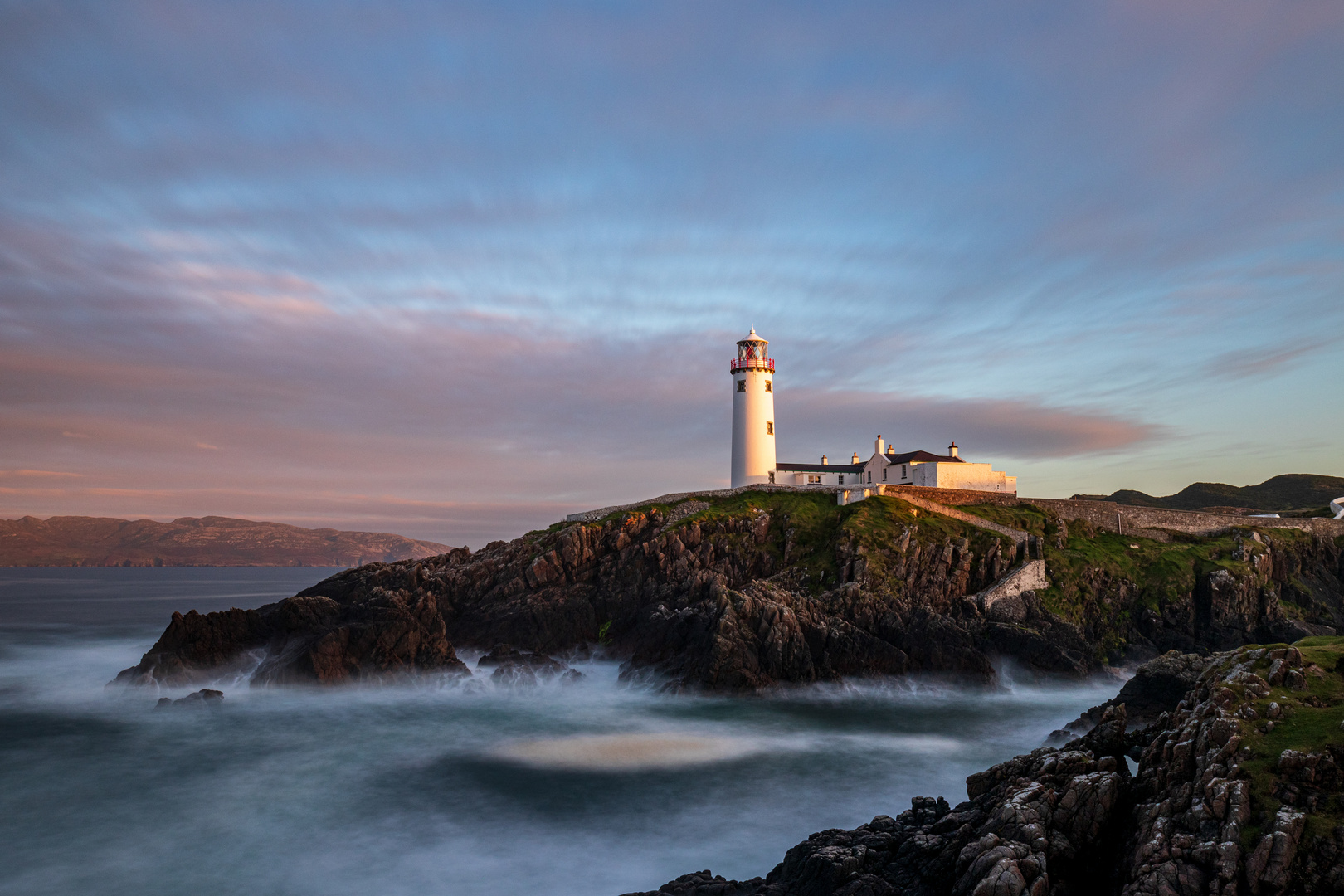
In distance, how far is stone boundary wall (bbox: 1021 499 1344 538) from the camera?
54219 millimetres

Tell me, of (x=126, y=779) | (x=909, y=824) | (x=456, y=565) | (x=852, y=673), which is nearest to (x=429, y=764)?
(x=126, y=779)

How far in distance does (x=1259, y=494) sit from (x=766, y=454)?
353ft

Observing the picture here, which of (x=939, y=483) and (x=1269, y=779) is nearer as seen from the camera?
(x=1269, y=779)

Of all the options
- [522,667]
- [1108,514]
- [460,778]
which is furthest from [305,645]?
[1108,514]

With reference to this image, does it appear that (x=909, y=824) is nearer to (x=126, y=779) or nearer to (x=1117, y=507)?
(x=126, y=779)

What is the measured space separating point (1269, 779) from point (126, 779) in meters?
33.7

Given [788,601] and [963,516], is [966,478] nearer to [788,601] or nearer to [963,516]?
[963,516]

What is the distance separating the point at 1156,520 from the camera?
179ft

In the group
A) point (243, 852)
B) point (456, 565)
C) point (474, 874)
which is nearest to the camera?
point (474, 874)

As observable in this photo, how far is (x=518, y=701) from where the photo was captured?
38438 mm

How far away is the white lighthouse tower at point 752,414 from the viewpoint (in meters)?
63.5

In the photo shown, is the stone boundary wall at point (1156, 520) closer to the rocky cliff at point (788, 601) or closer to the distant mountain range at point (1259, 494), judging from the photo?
the rocky cliff at point (788, 601)

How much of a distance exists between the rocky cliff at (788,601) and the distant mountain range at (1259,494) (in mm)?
68412

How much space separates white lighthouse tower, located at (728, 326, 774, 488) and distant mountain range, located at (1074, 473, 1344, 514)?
70.2 m
